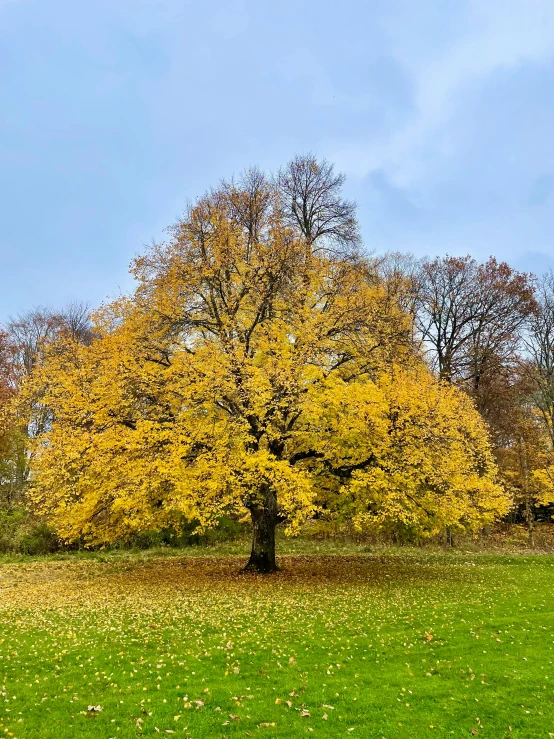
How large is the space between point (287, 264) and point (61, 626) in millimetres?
13439

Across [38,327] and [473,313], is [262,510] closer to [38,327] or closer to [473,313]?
[473,313]

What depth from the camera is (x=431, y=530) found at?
55.0 feet

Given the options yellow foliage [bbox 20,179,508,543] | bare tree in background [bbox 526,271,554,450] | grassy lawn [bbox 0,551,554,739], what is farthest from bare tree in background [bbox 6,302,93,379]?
bare tree in background [bbox 526,271,554,450]

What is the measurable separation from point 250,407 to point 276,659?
7.92 meters

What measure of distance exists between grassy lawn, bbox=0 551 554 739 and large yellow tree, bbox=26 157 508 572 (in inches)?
94.0

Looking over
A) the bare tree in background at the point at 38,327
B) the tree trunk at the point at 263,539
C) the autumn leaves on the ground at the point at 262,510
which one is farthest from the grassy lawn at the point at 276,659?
the bare tree in background at the point at 38,327

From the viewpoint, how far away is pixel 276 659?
332 inches

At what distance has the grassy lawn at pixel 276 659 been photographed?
6219 mm

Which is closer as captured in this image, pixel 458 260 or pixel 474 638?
pixel 474 638

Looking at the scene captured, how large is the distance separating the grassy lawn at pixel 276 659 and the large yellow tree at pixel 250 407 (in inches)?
94.0

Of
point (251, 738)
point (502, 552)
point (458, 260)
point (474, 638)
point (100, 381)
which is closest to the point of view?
point (251, 738)

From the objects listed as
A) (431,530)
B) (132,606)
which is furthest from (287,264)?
(132,606)

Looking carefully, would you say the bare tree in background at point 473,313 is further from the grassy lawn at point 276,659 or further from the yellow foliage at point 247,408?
the grassy lawn at point 276,659

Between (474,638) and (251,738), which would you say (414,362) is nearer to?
(474,638)
